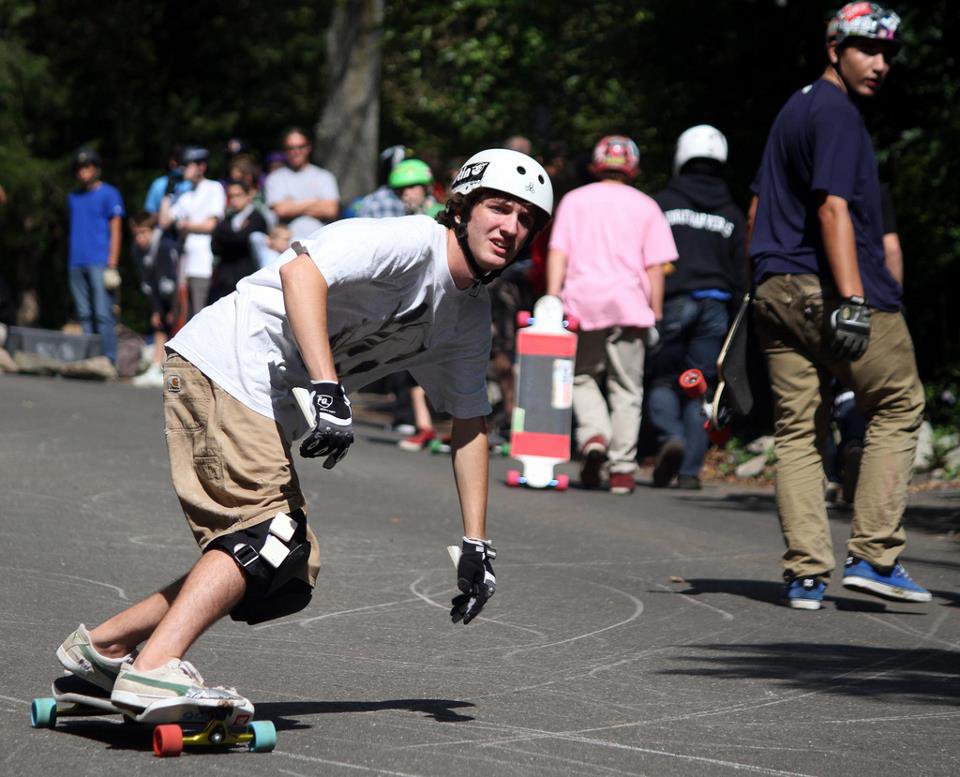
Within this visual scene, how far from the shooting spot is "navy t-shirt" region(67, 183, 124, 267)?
56.6ft

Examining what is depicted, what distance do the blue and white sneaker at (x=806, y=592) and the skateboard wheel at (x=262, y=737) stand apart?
3.15 meters

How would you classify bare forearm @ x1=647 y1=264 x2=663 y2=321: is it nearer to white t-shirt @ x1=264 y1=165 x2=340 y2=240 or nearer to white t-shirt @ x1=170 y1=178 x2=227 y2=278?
white t-shirt @ x1=264 y1=165 x2=340 y2=240

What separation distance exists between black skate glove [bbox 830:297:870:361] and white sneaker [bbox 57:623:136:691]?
3.31 meters

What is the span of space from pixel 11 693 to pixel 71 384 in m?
11.7

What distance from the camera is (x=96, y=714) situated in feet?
15.3

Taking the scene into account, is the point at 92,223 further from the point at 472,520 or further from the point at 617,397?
the point at 472,520

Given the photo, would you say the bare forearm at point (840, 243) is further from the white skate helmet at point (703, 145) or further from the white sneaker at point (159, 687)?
the white skate helmet at point (703, 145)

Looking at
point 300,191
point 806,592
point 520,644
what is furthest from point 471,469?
point 300,191

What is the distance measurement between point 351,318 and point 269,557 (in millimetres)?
729

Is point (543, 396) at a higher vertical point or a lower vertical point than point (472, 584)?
lower

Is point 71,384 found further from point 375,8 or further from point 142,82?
point 142,82

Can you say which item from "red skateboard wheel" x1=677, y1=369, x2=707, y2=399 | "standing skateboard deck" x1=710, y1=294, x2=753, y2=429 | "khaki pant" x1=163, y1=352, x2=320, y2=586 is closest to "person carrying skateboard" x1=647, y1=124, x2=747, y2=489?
"red skateboard wheel" x1=677, y1=369, x2=707, y2=399

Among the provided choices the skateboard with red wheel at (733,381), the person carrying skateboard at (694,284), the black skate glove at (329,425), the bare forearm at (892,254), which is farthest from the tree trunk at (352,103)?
the black skate glove at (329,425)

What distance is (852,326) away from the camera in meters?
6.79
